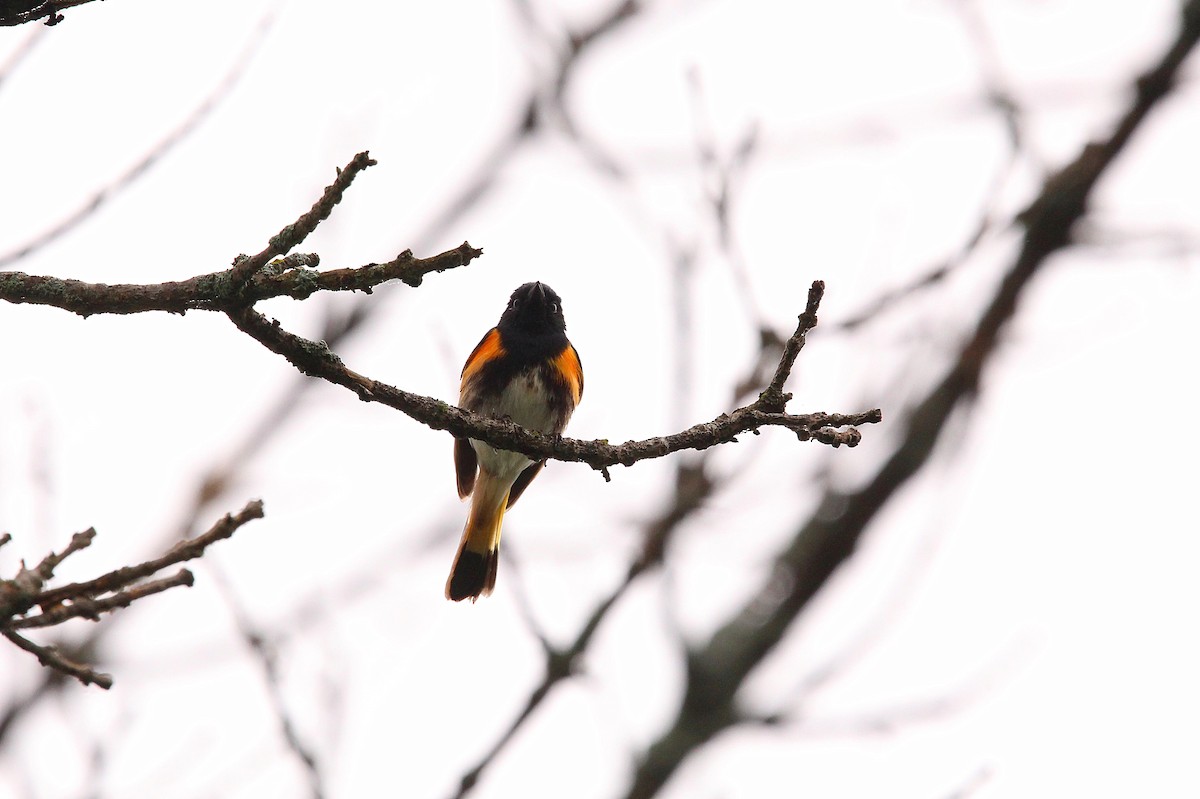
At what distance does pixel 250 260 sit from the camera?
6.52ft

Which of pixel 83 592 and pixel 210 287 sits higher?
pixel 210 287

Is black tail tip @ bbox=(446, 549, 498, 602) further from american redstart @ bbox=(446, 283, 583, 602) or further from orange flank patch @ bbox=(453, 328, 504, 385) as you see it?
orange flank patch @ bbox=(453, 328, 504, 385)

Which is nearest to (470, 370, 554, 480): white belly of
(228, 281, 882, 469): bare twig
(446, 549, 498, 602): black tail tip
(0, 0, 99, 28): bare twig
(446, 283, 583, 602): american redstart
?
(446, 283, 583, 602): american redstart

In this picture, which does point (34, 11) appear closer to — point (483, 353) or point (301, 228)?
point (301, 228)

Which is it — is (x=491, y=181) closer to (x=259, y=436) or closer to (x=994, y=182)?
(x=259, y=436)

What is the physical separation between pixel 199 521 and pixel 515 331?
5.05 ft

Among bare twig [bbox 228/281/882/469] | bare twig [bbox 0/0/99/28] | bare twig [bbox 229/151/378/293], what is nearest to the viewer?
bare twig [bbox 0/0/99/28]

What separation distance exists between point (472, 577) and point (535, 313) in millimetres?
1225

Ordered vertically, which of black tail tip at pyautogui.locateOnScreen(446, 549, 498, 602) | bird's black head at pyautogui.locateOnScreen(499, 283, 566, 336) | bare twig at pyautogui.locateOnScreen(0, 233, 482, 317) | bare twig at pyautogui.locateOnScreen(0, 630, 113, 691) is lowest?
bare twig at pyautogui.locateOnScreen(0, 630, 113, 691)

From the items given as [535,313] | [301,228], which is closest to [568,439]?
[301,228]

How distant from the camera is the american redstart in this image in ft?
15.8

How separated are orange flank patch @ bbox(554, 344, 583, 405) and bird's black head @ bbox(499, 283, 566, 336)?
13cm

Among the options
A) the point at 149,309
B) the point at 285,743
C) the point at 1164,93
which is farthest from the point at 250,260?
the point at 1164,93

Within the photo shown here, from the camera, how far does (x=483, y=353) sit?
5113 millimetres
